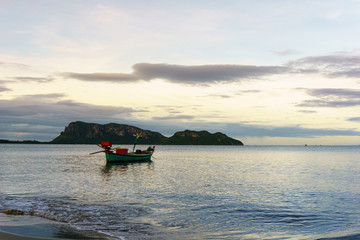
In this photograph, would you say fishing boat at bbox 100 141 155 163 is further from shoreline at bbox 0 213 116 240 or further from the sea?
shoreline at bbox 0 213 116 240

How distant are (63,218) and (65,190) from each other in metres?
14.0

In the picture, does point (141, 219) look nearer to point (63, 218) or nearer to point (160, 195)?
point (63, 218)

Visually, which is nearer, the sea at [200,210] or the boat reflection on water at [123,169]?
the sea at [200,210]

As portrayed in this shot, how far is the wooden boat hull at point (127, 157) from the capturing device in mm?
76938

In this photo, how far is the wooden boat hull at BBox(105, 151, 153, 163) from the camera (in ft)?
252

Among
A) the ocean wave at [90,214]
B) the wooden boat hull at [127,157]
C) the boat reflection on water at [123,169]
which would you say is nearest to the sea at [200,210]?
the ocean wave at [90,214]

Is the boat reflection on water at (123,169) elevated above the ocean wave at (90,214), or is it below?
below

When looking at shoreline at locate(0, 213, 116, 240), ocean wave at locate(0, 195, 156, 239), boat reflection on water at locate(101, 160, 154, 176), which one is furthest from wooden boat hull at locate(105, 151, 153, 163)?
shoreline at locate(0, 213, 116, 240)

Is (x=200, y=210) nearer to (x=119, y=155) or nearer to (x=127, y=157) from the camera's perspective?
(x=119, y=155)

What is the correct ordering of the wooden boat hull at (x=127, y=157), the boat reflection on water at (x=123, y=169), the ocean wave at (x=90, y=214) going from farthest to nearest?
the wooden boat hull at (x=127, y=157)
the boat reflection on water at (x=123, y=169)
the ocean wave at (x=90, y=214)

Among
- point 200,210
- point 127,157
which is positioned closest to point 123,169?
point 127,157

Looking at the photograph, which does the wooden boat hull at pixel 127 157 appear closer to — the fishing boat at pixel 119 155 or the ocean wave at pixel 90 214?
the fishing boat at pixel 119 155

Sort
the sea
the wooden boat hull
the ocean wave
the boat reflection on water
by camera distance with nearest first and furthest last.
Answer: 1. the ocean wave
2. the sea
3. the boat reflection on water
4. the wooden boat hull

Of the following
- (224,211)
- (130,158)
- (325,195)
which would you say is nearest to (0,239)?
(224,211)
